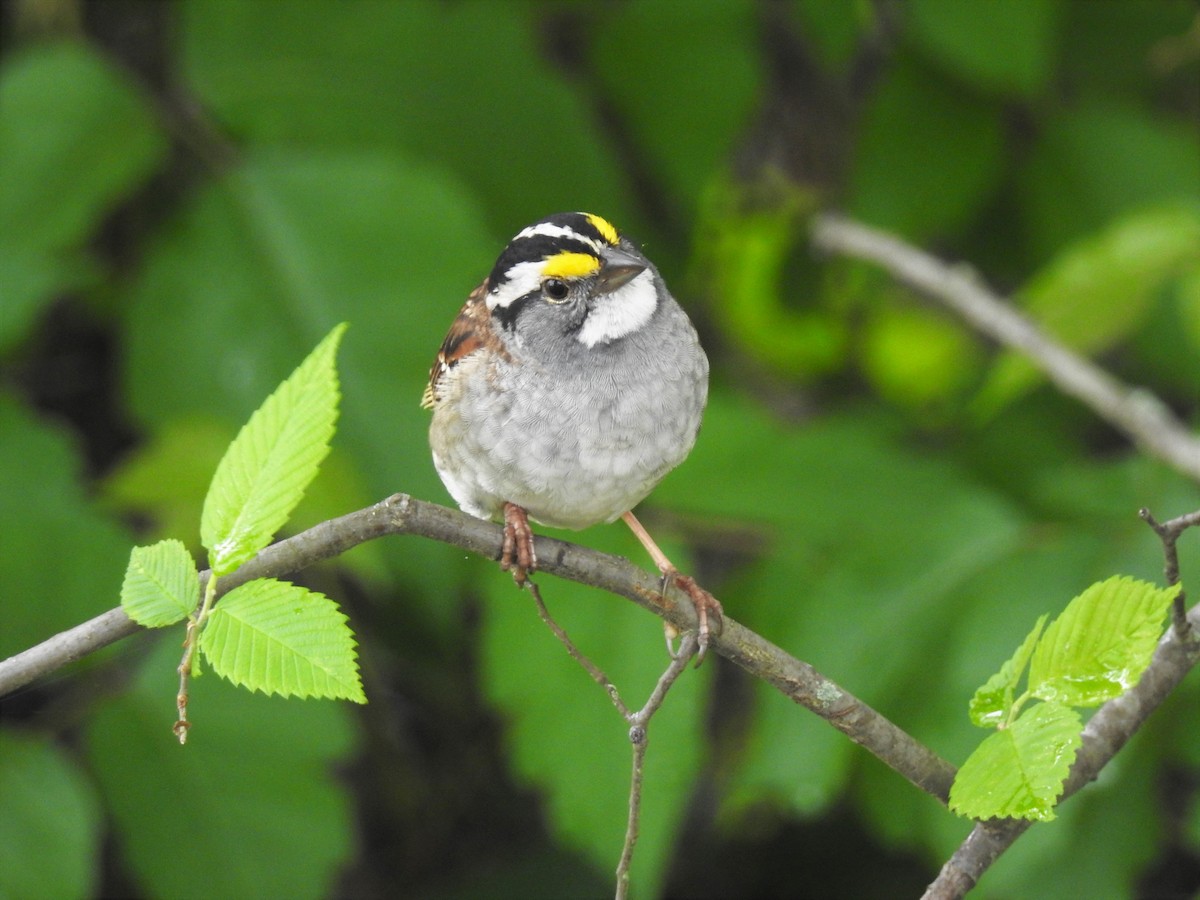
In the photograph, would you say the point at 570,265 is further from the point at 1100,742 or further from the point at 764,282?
the point at 764,282

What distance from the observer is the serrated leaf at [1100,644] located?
67.5 inches

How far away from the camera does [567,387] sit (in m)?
2.47

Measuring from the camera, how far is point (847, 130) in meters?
5.31

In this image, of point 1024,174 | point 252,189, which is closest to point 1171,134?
point 1024,174

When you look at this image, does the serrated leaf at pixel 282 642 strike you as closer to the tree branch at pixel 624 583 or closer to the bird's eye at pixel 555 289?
the tree branch at pixel 624 583

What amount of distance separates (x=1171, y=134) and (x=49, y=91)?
373 centimetres

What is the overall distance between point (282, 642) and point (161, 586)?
169mm

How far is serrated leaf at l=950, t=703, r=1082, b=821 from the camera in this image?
167 centimetres

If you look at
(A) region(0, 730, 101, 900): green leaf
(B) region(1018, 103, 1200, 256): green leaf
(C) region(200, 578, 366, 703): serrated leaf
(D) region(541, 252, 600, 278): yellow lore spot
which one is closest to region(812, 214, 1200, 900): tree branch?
(B) region(1018, 103, 1200, 256): green leaf

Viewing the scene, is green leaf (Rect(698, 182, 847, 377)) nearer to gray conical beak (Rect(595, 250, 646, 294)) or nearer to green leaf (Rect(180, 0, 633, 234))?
green leaf (Rect(180, 0, 633, 234))

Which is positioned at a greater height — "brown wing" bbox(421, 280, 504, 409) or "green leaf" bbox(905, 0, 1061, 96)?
"green leaf" bbox(905, 0, 1061, 96)

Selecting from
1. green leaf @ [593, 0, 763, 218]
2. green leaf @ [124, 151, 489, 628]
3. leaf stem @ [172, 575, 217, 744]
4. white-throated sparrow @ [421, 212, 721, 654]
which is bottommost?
leaf stem @ [172, 575, 217, 744]

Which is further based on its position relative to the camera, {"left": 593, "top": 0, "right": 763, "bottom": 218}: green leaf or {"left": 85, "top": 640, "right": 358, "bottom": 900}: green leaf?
{"left": 593, "top": 0, "right": 763, "bottom": 218}: green leaf

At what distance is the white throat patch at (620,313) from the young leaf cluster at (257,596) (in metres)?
0.89
